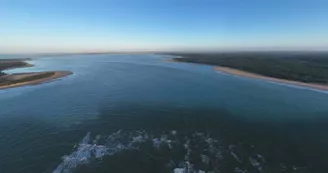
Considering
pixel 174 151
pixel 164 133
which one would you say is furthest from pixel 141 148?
pixel 164 133

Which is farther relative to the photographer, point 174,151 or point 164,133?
point 164,133

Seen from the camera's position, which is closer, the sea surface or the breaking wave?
the breaking wave

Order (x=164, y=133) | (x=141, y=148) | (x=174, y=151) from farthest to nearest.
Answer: (x=164, y=133) < (x=141, y=148) < (x=174, y=151)

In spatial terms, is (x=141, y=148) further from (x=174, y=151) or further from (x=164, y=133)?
(x=164, y=133)

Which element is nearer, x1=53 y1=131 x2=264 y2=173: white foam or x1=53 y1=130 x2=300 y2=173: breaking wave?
x1=53 y1=130 x2=300 y2=173: breaking wave

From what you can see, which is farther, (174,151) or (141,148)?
(141,148)

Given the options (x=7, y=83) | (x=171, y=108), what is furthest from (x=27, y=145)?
(x=7, y=83)

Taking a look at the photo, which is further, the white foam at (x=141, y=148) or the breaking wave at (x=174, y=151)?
the white foam at (x=141, y=148)

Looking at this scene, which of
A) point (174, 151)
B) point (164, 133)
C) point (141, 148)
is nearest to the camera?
point (174, 151)

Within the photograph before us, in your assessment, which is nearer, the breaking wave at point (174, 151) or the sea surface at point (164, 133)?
the breaking wave at point (174, 151)
